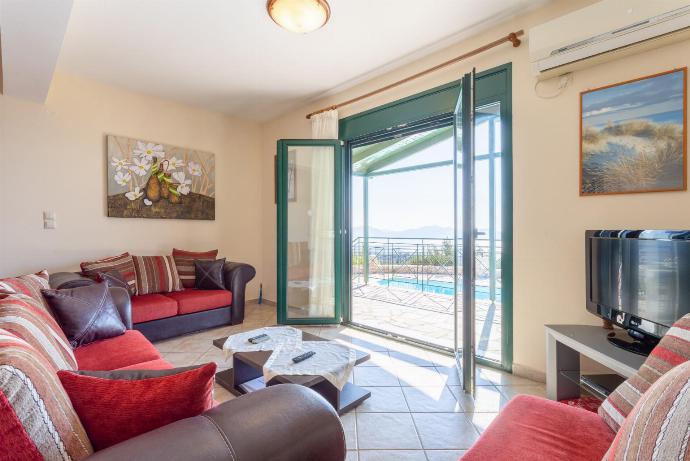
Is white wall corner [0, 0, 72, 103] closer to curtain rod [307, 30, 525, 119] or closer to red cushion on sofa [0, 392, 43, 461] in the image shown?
red cushion on sofa [0, 392, 43, 461]

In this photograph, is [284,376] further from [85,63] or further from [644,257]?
[85,63]

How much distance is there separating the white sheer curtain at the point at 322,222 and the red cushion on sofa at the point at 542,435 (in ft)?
8.45

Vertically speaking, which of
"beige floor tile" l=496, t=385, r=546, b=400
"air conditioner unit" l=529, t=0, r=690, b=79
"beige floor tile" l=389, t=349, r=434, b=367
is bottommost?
"beige floor tile" l=389, t=349, r=434, b=367

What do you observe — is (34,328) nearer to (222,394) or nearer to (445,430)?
(222,394)

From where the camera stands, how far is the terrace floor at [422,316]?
3.13 m

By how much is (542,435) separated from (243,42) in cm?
313

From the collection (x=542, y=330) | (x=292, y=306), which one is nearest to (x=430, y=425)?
(x=542, y=330)

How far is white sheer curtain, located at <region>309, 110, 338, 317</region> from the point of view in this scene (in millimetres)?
3611

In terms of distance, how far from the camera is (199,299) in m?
3.22

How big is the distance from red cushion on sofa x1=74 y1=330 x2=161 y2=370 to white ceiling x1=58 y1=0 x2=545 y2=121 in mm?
2236

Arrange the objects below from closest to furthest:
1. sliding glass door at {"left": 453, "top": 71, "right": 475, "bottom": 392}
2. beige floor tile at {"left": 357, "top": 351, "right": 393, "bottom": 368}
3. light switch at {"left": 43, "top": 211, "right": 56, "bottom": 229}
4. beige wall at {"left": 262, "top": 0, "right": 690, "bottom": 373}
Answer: beige wall at {"left": 262, "top": 0, "right": 690, "bottom": 373} → sliding glass door at {"left": 453, "top": 71, "right": 475, "bottom": 392} → beige floor tile at {"left": 357, "top": 351, "right": 393, "bottom": 368} → light switch at {"left": 43, "top": 211, "right": 56, "bottom": 229}

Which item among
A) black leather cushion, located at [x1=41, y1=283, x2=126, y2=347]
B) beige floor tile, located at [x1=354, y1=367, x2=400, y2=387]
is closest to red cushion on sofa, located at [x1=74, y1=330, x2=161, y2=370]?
black leather cushion, located at [x1=41, y1=283, x2=126, y2=347]

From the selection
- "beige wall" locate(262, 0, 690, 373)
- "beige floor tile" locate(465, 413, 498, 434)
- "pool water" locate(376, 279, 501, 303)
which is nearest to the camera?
"beige floor tile" locate(465, 413, 498, 434)

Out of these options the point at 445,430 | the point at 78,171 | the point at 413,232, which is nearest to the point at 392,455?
the point at 445,430
